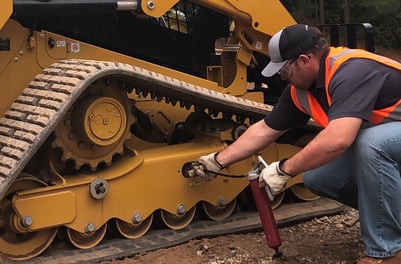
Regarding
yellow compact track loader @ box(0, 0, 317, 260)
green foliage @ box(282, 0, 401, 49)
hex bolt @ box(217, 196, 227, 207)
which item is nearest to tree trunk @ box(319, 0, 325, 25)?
green foliage @ box(282, 0, 401, 49)

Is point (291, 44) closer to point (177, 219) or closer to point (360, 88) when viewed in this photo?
point (360, 88)

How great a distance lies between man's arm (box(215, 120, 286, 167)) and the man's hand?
0.34 ft

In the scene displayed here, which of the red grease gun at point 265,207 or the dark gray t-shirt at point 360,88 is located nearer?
the dark gray t-shirt at point 360,88

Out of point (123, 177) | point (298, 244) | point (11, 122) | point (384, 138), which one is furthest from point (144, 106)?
point (384, 138)

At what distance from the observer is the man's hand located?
4.21 meters

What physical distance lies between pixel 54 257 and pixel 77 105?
913 millimetres

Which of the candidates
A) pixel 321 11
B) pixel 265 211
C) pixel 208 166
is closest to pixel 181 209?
pixel 208 166

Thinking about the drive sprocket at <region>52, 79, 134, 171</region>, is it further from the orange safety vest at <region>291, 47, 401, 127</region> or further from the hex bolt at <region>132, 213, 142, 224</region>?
the orange safety vest at <region>291, 47, 401, 127</region>

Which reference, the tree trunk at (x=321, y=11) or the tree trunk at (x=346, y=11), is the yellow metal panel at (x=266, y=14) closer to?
the tree trunk at (x=346, y=11)

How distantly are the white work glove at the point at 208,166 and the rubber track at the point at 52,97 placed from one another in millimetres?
435

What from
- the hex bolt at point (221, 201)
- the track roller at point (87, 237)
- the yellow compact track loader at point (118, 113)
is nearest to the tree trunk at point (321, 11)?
the yellow compact track loader at point (118, 113)

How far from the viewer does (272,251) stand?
4.24m

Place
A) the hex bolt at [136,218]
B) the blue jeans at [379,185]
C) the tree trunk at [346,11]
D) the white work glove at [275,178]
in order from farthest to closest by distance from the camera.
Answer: the tree trunk at [346,11], the hex bolt at [136,218], the white work glove at [275,178], the blue jeans at [379,185]

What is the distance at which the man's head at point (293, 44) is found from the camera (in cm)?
350
